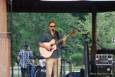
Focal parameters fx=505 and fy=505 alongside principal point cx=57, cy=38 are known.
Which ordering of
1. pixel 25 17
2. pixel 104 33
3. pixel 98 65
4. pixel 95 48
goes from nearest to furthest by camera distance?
pixel 98 65 < pixel 95 48 < pixel 25 17 < pixel 104 33

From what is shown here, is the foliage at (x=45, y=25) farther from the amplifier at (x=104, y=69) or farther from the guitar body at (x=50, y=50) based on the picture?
the guitar body at (x=50, y=50)

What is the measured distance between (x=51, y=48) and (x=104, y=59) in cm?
278

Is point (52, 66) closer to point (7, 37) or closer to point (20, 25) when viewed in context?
point (7, 37)

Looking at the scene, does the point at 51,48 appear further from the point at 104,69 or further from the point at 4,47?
the point at 104,69

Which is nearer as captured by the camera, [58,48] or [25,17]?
[58,48]

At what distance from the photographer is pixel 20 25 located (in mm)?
27469

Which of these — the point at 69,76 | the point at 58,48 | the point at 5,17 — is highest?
the point at 5,17

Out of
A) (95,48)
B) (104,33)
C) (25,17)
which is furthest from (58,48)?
(104,33)

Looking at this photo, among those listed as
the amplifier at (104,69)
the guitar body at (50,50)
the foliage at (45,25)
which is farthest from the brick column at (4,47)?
the foliage at (45,25)

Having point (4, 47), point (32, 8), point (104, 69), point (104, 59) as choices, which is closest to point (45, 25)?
point (32, 8)

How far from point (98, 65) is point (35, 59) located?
247 cm

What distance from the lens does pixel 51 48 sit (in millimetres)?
12234

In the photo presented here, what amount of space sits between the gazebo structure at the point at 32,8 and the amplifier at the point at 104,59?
679mm

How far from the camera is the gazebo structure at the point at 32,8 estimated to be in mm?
10891
